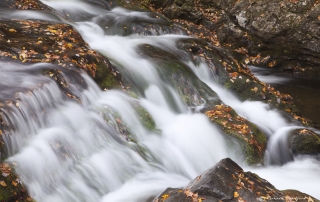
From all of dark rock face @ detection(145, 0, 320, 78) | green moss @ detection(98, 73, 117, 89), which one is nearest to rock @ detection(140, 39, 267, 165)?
green moss @ detection(98, 73, 117, 89)

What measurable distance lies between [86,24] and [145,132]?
5752 mm

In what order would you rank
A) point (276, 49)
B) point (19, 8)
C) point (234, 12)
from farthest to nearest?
point (234, 12) < point (276, 49) < point (19, 8)

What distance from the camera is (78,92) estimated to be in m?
6.16

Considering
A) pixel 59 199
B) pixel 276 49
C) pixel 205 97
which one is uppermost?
pixel 276 49

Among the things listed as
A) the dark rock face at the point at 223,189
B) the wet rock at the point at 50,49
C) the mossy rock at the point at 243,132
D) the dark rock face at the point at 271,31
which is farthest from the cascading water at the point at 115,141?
the dark rock face at the point at 271,31

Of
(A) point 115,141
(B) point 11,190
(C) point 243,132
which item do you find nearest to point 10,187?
(B) point 11,190

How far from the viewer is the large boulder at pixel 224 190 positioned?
379cm

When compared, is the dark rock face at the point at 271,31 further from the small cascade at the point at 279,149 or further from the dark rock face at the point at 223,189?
the dark rock face at the point at 223,189

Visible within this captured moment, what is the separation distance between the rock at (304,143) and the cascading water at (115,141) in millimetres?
215

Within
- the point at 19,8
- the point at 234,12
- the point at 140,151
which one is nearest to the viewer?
the point at 140,151

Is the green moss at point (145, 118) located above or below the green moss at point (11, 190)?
above

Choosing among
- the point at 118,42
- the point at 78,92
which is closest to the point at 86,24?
the point at 118,42

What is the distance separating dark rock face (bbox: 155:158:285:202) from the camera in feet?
12.5

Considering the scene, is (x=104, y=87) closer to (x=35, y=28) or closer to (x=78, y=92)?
(x=78, y=92)
